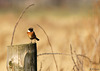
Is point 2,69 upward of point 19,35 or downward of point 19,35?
downward

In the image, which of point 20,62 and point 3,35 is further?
point 3,35

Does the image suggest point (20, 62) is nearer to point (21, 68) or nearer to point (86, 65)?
point (21, 68)

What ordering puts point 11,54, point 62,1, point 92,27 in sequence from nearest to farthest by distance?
point 11,54 → point 92,27 → point 62,1

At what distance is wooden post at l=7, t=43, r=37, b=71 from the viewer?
279cm

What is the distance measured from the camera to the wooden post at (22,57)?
2.79 metres

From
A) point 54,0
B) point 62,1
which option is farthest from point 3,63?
point 54,0

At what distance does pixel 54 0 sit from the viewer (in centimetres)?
2909

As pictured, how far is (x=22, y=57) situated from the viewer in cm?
283

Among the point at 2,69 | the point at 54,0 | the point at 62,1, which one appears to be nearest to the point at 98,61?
the point at 2,69

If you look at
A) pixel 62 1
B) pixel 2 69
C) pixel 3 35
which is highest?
pixel 62 1

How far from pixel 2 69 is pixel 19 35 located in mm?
3064

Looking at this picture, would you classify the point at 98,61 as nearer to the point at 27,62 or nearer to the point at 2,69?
the point at 2,69

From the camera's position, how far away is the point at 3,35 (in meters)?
8.30

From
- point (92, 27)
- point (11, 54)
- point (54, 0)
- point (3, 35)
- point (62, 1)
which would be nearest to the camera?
point (11, 54)
